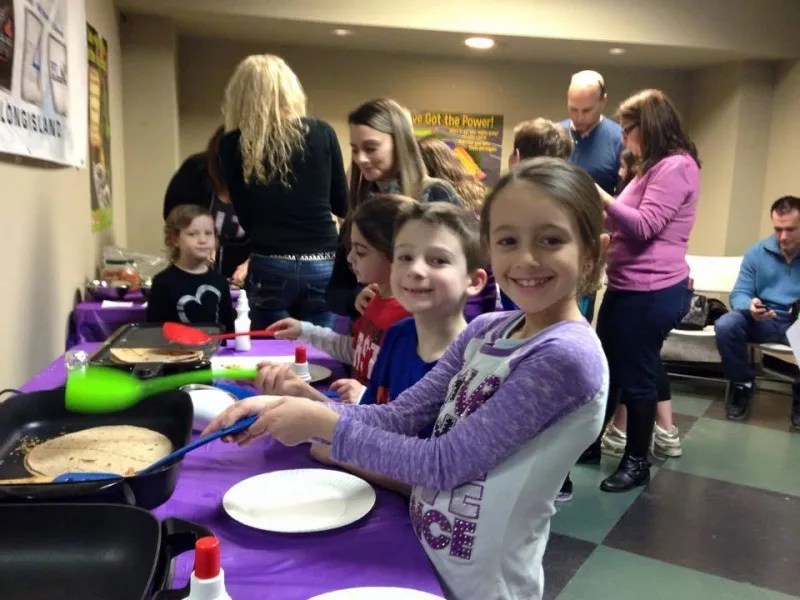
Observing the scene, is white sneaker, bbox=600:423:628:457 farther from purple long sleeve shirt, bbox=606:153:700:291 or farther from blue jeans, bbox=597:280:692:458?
purple long sleeve shirt, bbox=606:153:700:291

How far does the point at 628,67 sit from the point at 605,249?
4238 millimetres

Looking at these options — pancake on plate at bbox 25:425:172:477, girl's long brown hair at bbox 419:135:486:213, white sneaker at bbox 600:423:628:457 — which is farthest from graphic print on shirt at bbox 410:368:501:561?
white sneaker at bbox 600:423:628:457

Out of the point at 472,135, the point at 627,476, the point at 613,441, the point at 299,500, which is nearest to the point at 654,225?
the point at 627,476

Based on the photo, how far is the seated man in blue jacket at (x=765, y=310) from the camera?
3.49 meters

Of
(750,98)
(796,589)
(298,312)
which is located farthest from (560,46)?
(796,589)

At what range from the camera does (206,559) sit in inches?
23.9

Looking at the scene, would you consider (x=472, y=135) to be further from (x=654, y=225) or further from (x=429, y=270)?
(x=429, y=270)

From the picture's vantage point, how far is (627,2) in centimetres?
376

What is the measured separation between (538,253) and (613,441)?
2.23m

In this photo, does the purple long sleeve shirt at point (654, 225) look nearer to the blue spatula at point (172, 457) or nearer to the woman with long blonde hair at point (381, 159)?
the woman with long blonde hair at point (381, 159)

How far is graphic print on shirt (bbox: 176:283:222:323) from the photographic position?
2.34 meters

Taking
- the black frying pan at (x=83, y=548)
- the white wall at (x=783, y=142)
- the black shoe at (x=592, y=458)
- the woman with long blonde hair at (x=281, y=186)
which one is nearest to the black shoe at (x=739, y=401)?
the black shoe at (x=592, y=458)

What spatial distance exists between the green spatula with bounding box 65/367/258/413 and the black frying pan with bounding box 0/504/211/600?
41cm

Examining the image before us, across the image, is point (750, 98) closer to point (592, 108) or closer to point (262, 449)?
point (592, 108)
